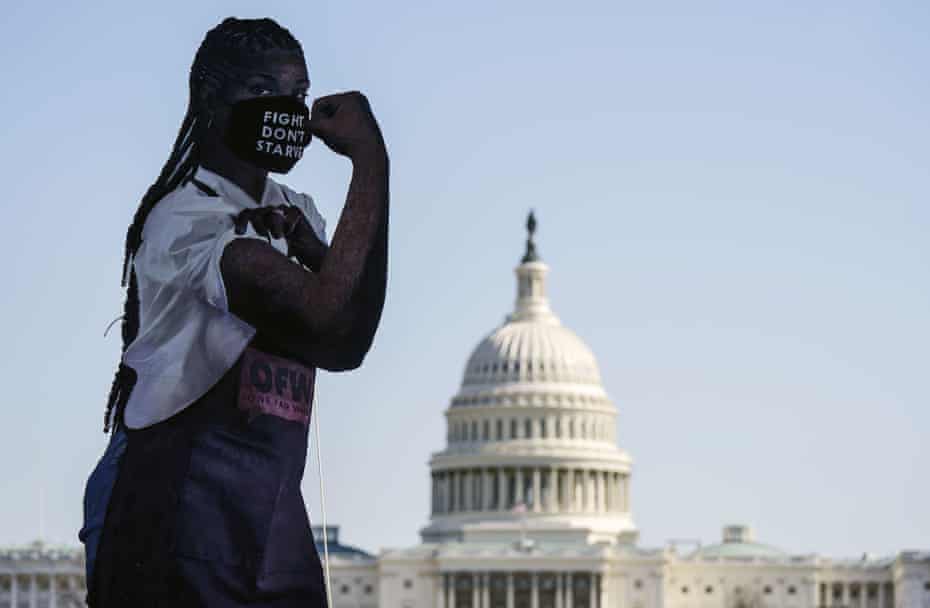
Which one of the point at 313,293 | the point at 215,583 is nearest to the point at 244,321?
the point at 313,293

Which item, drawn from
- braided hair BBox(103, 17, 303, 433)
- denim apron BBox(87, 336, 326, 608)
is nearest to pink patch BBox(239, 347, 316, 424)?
denim apron BBox(87, 336, 326, 608)

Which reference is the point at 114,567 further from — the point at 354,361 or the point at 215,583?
the point at 354,361

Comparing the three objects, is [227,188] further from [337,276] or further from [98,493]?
[98,493]

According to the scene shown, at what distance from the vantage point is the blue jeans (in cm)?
990

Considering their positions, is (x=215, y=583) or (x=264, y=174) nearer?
(x=215, y=583)

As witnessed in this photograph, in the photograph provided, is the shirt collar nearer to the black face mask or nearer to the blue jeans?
the black face mask

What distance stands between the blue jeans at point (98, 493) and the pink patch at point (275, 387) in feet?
1.58

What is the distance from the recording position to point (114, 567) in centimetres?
977

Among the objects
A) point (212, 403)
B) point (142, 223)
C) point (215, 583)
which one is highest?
point (142, 223)

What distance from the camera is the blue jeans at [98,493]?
32.5 feet

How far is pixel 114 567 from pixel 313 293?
3.65ft

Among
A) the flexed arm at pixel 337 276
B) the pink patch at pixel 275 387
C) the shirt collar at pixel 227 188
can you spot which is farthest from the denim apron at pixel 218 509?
the shirt collar at pixel 227 188

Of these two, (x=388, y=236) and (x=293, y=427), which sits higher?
(x=388, y=236)

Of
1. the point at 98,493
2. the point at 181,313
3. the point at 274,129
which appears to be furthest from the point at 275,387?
the point at 274,129
